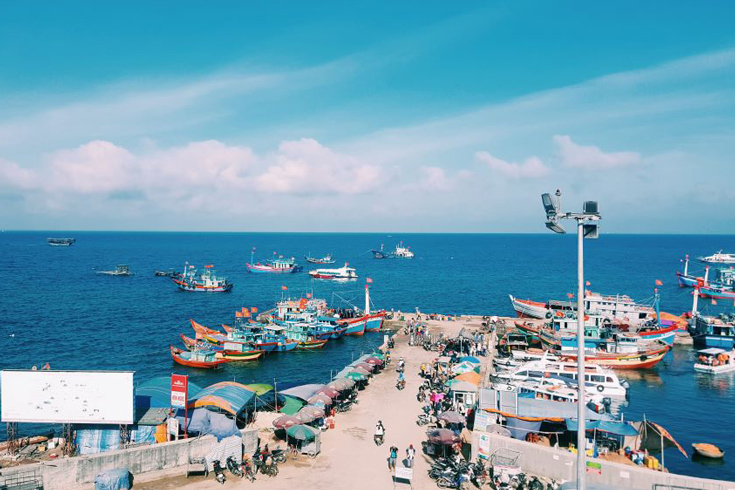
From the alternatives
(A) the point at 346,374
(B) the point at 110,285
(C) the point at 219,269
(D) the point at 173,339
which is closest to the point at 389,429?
(A) the point at 346,374

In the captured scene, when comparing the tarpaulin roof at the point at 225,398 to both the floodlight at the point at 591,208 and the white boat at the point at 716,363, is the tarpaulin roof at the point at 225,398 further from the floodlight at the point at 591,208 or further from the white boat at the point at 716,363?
the white boat at the point at 716,363

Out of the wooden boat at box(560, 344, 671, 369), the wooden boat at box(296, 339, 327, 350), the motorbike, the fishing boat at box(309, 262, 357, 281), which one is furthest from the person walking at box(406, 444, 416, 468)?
the fishing boat at box(309, 262, 357, 281)

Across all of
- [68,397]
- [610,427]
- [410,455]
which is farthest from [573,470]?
[68,397]

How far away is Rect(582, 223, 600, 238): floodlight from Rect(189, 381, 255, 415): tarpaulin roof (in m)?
21.7

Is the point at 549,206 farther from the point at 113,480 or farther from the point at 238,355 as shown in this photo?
the point at 238,355

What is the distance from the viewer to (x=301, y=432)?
24516 millimetres

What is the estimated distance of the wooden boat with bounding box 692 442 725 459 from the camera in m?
27.9

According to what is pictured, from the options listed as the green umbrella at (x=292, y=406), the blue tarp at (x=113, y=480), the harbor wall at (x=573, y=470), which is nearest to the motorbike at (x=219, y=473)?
the blue tarp at (x=113, y=480)

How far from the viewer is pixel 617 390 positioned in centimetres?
3475

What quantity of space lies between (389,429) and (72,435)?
17126mm

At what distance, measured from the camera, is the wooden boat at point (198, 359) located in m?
48.2

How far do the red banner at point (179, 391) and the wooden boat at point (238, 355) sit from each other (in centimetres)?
2503

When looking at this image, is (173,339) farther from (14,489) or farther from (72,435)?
(14,489)

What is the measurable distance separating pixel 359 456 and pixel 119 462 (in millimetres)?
11223
